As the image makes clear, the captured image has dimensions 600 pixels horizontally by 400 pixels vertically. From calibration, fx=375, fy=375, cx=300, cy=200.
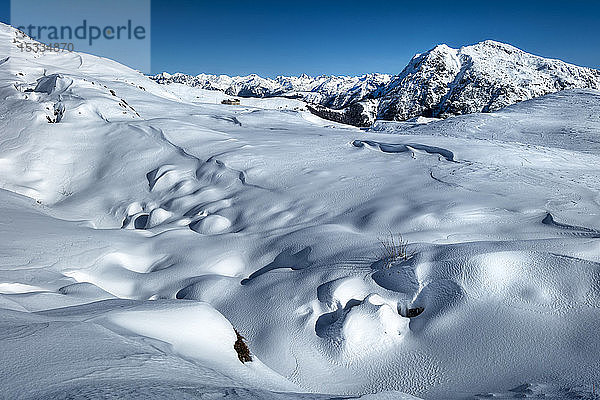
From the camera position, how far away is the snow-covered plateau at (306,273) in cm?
164

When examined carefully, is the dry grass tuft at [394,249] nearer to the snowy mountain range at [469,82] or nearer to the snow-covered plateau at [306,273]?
the snow-covered plateau at [306,273]

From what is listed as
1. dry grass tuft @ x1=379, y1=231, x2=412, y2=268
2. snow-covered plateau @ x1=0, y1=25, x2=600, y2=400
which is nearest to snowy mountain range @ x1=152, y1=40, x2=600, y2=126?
snow-covered plateau @ x1=0, y1=25, x2=600, y2=400

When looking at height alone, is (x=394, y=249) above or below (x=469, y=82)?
below

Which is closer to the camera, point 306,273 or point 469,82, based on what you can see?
point 306,273

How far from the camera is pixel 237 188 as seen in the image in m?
4.95

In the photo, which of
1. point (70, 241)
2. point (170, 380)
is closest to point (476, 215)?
point (170, 380)

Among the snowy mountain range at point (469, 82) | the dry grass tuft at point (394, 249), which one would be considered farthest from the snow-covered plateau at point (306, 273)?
the snowy mountain range at point (469, 82)

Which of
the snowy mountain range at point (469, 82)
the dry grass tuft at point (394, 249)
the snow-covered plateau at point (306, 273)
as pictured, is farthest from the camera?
the snowy mountain range at point (469, 82)

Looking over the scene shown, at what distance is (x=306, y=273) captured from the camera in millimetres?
2746

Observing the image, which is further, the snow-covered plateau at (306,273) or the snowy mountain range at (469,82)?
the snowy mountain range at (469,82)

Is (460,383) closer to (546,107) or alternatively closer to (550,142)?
(550,142)

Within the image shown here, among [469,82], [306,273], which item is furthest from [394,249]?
[469,82]

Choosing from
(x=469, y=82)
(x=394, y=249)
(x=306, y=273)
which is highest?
(x=469, y=82)

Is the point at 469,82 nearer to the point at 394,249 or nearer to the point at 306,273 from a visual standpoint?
the point at 394,249
